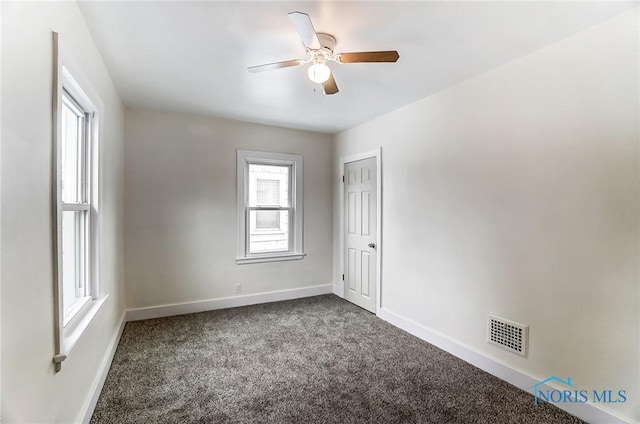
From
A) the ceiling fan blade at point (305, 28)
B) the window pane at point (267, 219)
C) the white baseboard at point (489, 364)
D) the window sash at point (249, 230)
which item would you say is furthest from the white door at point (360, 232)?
the ceiling fan blade at point (305, 28)

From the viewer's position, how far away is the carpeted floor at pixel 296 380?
1.99m

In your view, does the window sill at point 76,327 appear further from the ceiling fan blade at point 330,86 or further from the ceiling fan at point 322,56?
the ceiling fan blade at point 330,86

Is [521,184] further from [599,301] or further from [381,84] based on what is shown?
[381,84]

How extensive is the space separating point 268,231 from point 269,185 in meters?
0.66

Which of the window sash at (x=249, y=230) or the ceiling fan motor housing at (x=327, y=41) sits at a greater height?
the ceiling fan motor housing at (x=327, y=41)

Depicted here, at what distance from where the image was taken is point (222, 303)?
4.01 metres

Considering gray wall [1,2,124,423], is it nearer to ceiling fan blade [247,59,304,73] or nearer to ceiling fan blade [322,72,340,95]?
ceiling fan blade [247,59,304,73]

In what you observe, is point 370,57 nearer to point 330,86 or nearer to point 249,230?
point 330,86

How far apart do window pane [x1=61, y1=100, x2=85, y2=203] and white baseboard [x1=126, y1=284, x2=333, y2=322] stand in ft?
6.54

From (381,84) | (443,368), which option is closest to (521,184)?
(381,84)

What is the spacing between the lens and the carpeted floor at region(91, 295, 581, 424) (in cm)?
199

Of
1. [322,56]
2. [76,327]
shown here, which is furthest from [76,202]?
[322,56]

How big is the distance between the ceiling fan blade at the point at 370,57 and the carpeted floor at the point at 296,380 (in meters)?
2.26

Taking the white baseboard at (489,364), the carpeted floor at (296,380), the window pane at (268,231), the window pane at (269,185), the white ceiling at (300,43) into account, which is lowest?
the carpeted floor at (296,380)
